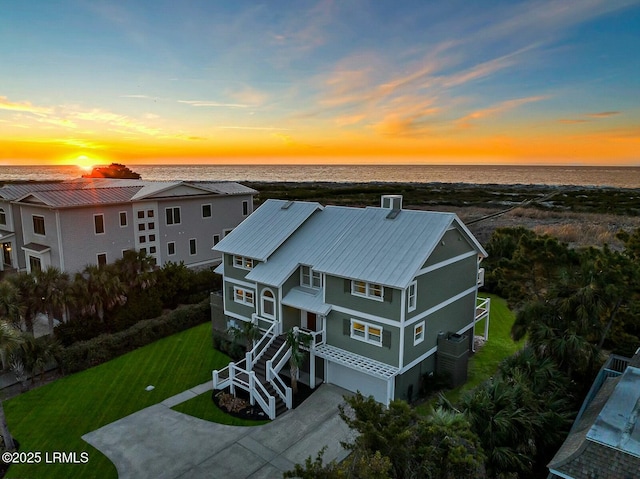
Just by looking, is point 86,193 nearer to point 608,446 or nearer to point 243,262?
point 243,262

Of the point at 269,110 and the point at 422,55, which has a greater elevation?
the point at 422,55

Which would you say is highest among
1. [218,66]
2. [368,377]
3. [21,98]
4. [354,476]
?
[218,66]

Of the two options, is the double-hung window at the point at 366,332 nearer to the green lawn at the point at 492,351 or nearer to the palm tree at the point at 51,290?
the green lawn at the point at 492,351

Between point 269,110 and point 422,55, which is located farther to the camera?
point 269,110

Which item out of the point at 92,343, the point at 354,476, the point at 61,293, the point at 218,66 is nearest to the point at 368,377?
the point at 354,476

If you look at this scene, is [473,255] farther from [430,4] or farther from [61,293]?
[61,293]

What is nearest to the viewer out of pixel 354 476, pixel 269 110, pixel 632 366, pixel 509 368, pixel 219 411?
pixel 354 476

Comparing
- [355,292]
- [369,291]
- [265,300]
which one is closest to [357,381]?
[355,292]

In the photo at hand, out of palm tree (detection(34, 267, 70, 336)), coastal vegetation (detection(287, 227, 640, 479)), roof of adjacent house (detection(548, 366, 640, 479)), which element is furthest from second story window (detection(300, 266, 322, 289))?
palm tree (detection(34, 267, 70, 336))

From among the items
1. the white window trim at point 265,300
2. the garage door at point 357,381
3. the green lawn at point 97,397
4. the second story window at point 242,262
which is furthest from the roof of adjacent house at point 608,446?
the second story window at point 242,262
